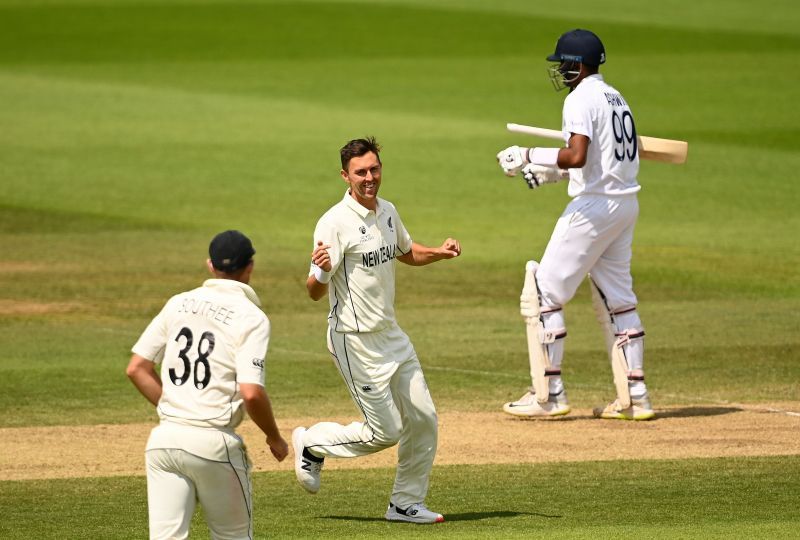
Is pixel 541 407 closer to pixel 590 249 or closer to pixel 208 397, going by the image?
pixel 590 249

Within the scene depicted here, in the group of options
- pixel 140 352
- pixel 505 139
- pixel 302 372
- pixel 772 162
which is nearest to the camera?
pixel 140 352

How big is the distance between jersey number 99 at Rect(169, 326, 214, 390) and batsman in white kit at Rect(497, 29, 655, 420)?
4.73 metres

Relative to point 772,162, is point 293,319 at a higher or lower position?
lower

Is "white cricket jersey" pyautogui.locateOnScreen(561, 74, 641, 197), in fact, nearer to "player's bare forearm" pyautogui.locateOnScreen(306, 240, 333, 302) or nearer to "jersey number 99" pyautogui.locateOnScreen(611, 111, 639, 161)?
"jersey number 99" pyautogui.locateOnScreen(611, 111, 639, 161)

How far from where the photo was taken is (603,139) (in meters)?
11.4

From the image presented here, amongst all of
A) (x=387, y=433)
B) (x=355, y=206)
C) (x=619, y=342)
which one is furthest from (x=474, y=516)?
(x=619, y=342)

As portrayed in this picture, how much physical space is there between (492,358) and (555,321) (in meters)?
2.70

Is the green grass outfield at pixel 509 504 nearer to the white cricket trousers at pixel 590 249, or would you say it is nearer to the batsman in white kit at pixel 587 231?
the batsman in white kit at pixel 587 231

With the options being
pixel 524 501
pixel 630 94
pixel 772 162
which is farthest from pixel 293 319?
pixel 630 94

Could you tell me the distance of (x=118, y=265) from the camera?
772 inches

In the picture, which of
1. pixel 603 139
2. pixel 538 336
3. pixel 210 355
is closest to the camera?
pixel 210 355

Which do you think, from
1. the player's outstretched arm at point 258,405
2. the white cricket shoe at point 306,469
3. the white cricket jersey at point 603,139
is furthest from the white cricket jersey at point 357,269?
the white cricket jersey at point 603,139

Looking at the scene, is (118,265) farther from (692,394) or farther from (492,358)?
(692,394)

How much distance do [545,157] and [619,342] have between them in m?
1.54
